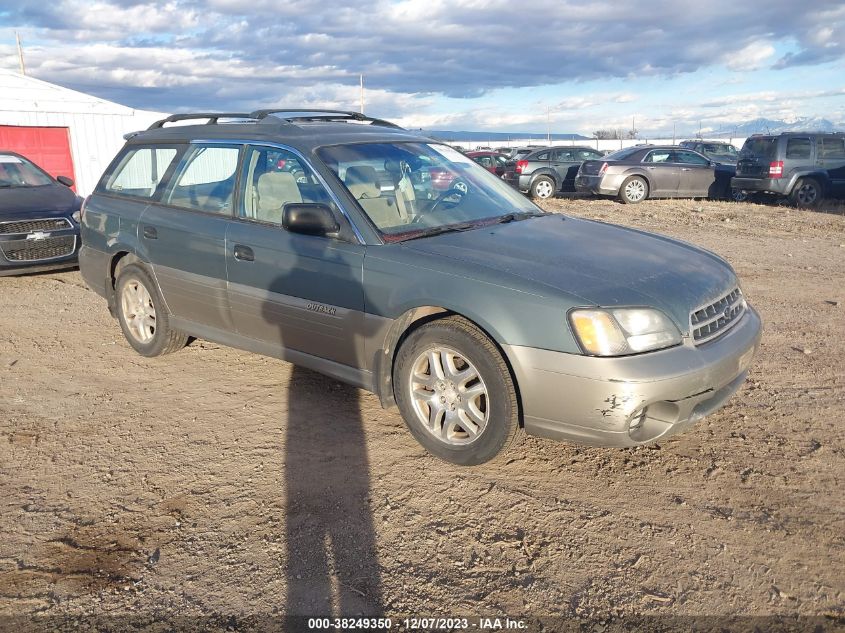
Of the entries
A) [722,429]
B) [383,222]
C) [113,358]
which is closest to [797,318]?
[722,429]

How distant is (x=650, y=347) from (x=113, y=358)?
4182 mm

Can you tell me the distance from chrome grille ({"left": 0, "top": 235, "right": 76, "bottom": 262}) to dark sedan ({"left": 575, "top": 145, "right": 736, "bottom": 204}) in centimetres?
1178

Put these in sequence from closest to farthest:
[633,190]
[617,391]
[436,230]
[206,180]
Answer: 1. [617,391]
2. [436,230]
3. [206,180]
4. [633,190]

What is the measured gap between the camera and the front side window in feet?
13.7

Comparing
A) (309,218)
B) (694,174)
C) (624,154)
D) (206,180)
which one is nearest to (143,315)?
(206,180)

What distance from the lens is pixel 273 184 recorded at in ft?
14.3

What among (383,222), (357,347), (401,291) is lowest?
(357,347)

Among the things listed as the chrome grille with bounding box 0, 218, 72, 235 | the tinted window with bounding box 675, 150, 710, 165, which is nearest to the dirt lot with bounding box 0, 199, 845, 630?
the chrome grille with bounding box 0, 218, 72, 235

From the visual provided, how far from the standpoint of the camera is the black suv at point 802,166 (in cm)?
1466

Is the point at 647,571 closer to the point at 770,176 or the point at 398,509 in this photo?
the point at 398,509

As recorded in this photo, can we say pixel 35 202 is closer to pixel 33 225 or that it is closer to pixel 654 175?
pixel 33 225

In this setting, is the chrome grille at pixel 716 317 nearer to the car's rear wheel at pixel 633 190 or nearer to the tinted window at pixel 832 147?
the car's rear wheel at pixel 633 190

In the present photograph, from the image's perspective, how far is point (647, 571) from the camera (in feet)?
9.01

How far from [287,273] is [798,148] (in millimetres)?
14139
